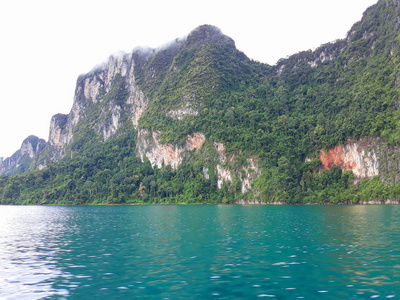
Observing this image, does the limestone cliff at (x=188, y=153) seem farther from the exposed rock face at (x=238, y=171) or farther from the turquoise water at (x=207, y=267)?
the turquoise water at (x=207, y=267)

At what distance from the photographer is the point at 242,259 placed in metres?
20.2

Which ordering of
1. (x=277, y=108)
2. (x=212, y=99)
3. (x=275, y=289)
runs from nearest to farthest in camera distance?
(x=275, y=289)
(x=277, y=108)
(x=212, y=99)

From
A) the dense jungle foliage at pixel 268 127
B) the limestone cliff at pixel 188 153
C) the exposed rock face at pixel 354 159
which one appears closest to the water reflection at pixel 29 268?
the dense jungle foliage at pixel 268 127

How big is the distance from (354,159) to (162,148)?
9233 cm

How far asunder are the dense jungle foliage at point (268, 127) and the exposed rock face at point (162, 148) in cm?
330

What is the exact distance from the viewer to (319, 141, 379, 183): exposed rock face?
108512 millimetres

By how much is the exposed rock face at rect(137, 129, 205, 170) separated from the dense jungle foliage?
330cm

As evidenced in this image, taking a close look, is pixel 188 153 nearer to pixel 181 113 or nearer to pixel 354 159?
pixel 181 113

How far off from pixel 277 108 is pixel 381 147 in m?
59.3

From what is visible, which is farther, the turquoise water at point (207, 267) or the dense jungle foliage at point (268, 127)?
the dense jungle foliage at point (268, 127)

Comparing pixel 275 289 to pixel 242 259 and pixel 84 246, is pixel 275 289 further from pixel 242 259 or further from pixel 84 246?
pixel 84 246

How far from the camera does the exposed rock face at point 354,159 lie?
109 meters

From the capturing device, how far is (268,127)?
5719 inches

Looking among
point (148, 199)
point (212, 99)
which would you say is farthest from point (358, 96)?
point (148, 199)
